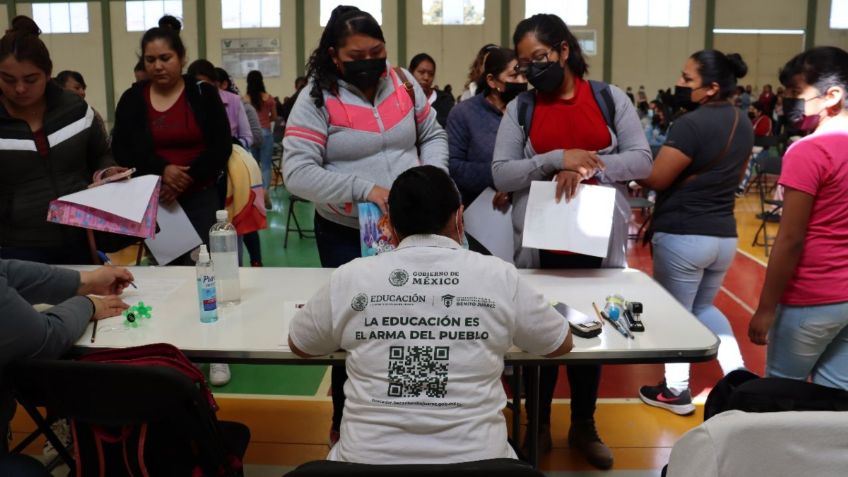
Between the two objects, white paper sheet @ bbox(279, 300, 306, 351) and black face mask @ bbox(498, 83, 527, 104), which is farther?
black face mask @ bbox(498, 83, 527, 104)

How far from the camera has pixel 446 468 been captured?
1.09 m

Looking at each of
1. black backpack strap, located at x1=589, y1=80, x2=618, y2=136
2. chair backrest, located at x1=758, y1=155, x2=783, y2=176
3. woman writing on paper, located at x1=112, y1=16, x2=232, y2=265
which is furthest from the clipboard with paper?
chair backrest, located at x1=758, y1=155, x2=783, y2=176

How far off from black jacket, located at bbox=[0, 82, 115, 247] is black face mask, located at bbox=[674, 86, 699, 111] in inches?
89.5

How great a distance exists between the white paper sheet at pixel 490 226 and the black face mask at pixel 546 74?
527 millimetres

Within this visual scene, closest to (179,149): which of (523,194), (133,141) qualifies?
(133,141)

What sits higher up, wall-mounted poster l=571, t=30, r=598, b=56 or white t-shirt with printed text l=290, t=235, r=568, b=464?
wall-mounted poster l=571, t=30, r=598, b=56

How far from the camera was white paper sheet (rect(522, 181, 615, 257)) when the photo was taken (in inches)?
84.3

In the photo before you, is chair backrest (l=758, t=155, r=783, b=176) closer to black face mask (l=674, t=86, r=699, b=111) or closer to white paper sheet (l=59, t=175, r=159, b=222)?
black face mask (l=674, t=86, r=699, b=111)

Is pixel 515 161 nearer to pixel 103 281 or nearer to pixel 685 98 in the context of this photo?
pixel 685 98

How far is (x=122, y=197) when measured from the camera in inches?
91.5

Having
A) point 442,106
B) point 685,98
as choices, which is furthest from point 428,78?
point 685,98

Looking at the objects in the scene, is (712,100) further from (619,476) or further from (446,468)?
(446,468)

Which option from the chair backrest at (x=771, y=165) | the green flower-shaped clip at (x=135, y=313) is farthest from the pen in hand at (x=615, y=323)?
the chair backrest at (x=771, y=165)

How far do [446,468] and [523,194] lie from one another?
1.39 meters
